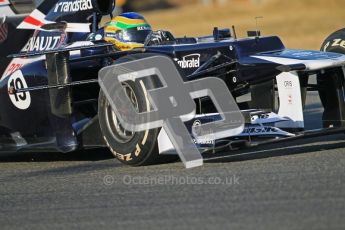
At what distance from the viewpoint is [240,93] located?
26.2 feet

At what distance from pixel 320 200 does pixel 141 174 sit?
73.5 inches

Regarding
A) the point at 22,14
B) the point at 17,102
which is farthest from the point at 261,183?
the point at 22,14

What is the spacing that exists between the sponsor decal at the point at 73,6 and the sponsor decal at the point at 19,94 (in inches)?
43.2

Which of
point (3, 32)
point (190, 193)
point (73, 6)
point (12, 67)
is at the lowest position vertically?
point (190, 193)

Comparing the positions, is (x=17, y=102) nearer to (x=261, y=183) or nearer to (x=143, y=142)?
(x=143, y=142)

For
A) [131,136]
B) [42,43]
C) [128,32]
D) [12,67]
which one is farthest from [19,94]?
[131,136]

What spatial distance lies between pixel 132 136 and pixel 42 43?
216 cm

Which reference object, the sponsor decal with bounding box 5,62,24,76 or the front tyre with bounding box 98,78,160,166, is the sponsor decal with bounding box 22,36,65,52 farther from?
the front tyre with bounding box 98,78,160,166

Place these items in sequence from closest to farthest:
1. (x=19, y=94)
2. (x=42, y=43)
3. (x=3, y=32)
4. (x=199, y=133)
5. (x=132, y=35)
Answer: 1. (x=199, y=133)
2. (x=19, y=94)
3. (x=132, y=35)
4. (x=42, y=43)
5. (x=3, y=32)

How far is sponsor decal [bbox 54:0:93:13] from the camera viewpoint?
9367mm

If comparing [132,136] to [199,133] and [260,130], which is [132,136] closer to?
[199,133]

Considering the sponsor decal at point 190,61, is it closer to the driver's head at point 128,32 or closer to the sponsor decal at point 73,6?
the driver's head at point 128,32

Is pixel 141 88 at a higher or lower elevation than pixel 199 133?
higher

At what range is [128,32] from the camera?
8789mm
